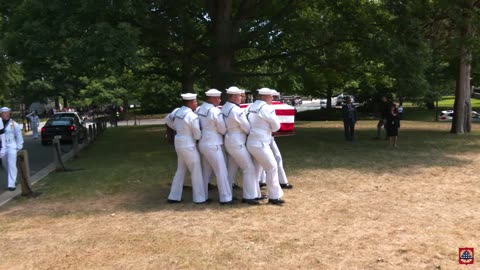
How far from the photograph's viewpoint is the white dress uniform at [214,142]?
8.30 metres

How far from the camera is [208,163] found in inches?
348

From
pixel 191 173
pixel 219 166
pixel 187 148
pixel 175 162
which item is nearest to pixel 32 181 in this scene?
pixel 175 162

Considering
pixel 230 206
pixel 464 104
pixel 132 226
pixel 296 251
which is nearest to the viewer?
pixel 296 251

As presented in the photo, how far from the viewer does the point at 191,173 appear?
8.55 m

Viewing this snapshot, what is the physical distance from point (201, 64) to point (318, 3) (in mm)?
5144

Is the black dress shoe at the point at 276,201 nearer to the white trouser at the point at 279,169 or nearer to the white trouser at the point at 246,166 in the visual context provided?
the white trouser at the point at 246,166

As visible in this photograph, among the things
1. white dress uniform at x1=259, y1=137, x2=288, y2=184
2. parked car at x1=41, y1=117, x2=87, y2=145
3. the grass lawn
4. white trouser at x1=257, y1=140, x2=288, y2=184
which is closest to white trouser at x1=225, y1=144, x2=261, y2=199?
the grass lawn

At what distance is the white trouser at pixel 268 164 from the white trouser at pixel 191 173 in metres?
0.96

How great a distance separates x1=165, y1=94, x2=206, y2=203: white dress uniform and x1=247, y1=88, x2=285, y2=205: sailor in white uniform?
36.6 inches

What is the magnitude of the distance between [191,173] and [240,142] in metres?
1.04

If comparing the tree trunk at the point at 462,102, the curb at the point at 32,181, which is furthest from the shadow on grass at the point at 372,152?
the curb at the point at 32,181

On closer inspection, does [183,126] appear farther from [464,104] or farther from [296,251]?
[464,104]

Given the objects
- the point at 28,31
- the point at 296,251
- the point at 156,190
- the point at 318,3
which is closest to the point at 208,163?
the point at 156,190

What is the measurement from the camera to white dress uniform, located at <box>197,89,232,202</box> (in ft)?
27.2
